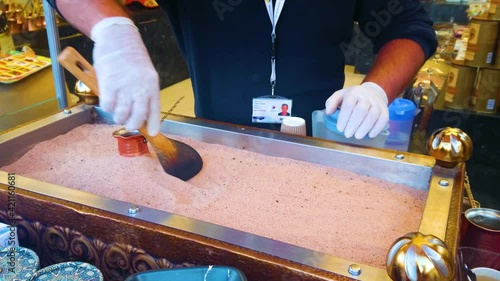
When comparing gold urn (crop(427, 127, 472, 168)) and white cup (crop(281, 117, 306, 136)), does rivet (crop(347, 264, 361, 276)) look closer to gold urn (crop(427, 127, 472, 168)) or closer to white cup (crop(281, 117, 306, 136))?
gold urn (crop(427, 127, 472, 168))

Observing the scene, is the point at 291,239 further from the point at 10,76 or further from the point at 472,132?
the point at 472,132

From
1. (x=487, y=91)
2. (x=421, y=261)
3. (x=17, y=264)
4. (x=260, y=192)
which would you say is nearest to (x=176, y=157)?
(x=260, y=192)

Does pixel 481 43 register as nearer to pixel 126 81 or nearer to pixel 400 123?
pixel 400 123

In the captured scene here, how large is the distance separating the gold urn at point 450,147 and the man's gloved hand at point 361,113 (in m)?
0.17

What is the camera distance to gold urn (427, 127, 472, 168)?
2.88 feet

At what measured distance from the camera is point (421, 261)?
54 cm

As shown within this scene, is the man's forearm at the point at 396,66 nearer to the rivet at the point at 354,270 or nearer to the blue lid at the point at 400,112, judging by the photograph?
the blue lid at the point at 400,112

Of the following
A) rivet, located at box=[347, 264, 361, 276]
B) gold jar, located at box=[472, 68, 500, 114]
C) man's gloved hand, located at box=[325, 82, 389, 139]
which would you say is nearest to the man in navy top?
man's gloved hand, located at box=[325, 82, 389, 139]

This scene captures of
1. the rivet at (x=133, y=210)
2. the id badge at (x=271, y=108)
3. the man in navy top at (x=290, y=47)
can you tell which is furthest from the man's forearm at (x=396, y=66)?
the rivet at (x=133, y=210)

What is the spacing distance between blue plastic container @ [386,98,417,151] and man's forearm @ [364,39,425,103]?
0.91 ft

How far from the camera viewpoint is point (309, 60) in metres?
1.49

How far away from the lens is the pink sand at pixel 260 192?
83 cm

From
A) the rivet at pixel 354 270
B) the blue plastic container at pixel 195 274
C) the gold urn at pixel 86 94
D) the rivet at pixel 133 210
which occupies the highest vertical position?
the gold urn at pixel 86 94

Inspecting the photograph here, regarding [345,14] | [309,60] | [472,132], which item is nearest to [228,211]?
[309,60]
